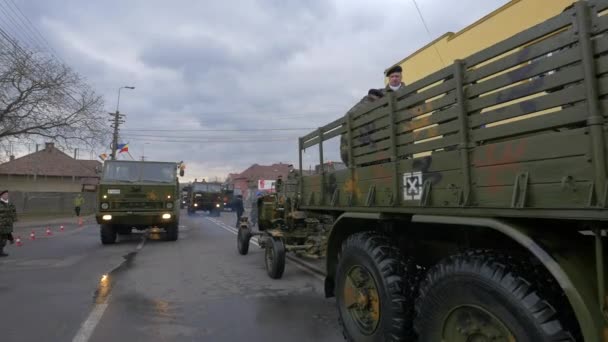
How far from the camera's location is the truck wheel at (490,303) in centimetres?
218

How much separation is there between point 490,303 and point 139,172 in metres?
12.7

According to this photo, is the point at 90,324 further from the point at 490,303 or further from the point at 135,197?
the point at 135,197

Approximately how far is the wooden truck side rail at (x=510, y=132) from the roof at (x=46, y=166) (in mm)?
48697

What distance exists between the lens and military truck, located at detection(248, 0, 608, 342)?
2096 millimetres

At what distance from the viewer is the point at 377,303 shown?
364cm

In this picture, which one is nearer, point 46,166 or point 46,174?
point 46,174

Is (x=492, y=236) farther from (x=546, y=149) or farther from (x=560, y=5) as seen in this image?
(x=560, y=5)

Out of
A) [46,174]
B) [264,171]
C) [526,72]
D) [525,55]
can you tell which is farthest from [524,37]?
[264,171]

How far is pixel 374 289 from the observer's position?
368 cm

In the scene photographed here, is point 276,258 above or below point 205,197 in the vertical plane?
below

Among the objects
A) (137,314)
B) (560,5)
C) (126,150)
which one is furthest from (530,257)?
(126,150)

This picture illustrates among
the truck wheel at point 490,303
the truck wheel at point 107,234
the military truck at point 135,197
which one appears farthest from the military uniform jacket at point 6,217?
the truck wheel at point 490,303

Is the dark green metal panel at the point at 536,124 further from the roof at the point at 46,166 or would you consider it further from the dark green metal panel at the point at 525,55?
the roof at the point at 46,166

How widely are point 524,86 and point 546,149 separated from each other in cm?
41
